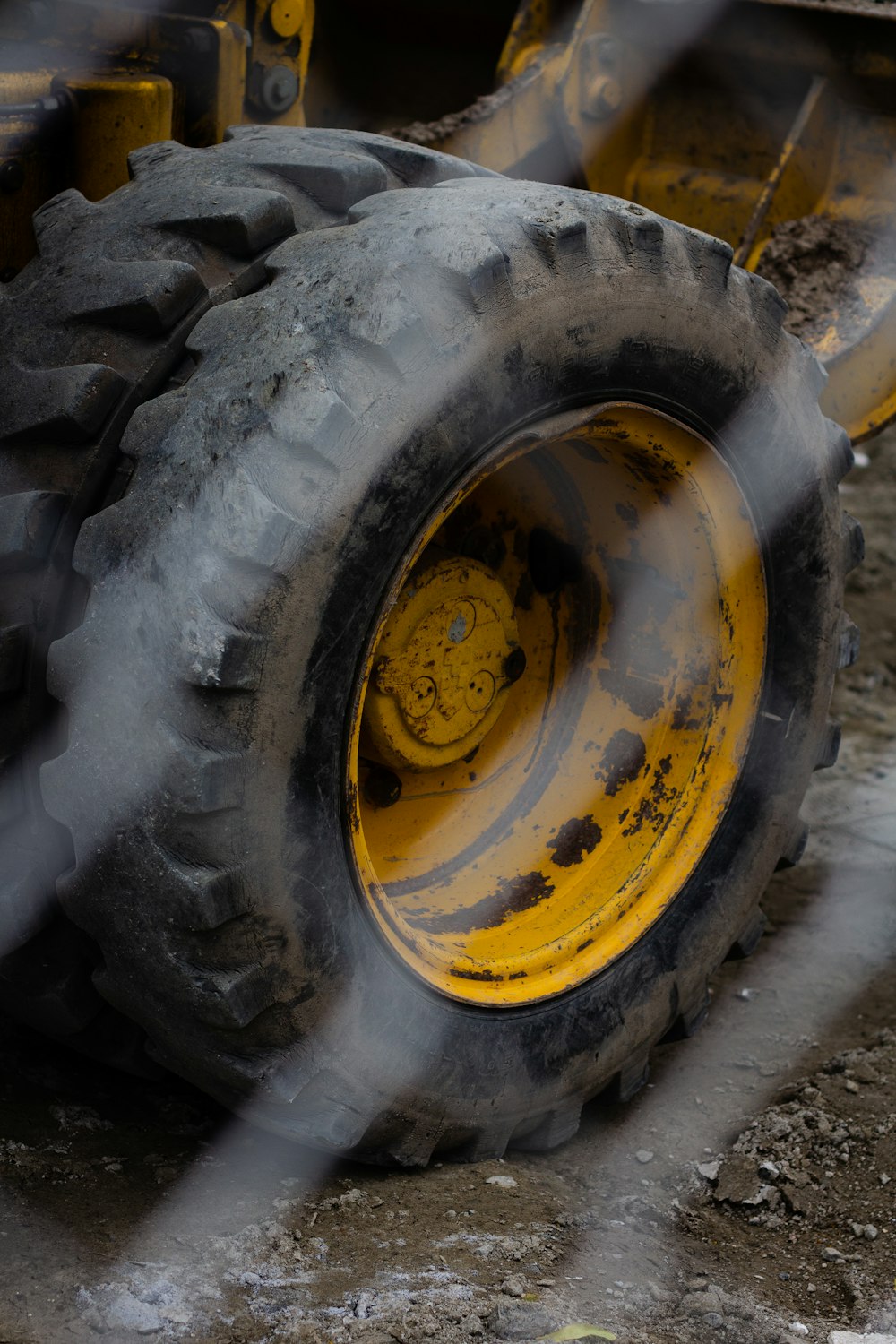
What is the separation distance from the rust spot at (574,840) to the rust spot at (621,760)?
68 millimetres

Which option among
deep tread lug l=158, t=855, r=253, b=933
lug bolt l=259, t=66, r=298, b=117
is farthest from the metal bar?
deep tread lug l=158, t=855, r=253, b=933

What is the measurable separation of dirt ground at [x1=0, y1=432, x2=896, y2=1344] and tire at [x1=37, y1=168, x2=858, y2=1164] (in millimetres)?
115

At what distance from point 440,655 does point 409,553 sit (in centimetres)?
41

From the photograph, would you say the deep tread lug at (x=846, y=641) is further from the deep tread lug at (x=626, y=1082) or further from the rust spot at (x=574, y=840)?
the deep tread lug at (x=626, y=1082)

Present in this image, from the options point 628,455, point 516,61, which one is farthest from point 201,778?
point 516,61

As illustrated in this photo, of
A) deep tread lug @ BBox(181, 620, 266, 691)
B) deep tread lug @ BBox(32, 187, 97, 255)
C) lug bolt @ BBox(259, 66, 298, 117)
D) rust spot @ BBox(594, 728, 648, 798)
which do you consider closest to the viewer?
deep tread lug @ BBox(181, 620, 266, 691)

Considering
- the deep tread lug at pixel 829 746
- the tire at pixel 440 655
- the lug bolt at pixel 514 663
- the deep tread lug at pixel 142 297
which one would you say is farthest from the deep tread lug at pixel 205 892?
the deep tread lug at pixel 829 746

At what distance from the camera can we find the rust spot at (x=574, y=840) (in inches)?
92.7

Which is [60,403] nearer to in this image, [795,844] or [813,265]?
[795,844]

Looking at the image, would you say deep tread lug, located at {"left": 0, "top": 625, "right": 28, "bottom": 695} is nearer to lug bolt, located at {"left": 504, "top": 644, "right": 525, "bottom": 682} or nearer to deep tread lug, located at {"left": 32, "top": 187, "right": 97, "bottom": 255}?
deep tread lug, located at {"left": 32, "top": 187, "right": 97, "bottom": 255}

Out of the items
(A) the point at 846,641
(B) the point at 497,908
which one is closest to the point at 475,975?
(B) the point at 497,908

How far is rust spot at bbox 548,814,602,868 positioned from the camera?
2.36m

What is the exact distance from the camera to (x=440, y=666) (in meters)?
2.14

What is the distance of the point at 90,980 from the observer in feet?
6.22
